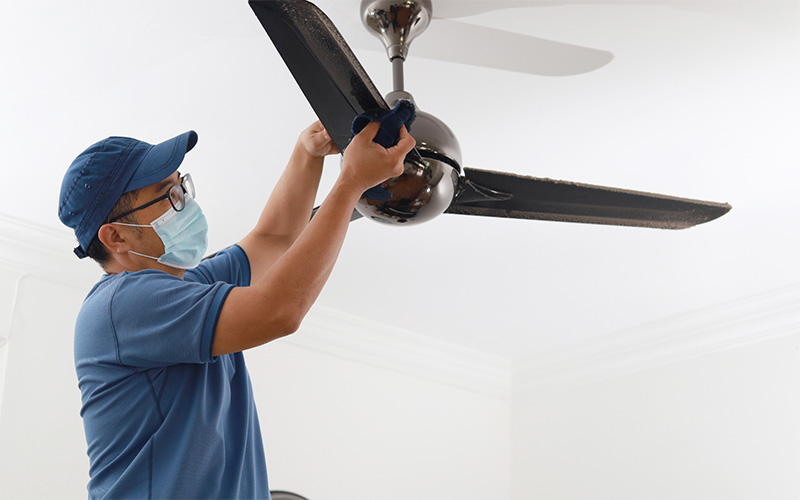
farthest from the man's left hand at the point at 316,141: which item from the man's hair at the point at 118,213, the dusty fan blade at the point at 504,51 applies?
the dusty fan blade at the point at 504,51

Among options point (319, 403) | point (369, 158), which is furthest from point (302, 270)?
point (319, 403)

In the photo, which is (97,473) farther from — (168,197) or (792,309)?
(792,309)

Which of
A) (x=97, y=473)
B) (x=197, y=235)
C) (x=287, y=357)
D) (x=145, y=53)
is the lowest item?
(x=97, y=473)

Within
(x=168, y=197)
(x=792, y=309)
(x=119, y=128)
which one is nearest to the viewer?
(x=168, y=197)

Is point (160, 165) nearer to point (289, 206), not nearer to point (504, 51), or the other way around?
point (289, 206)

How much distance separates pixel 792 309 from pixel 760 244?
54cm

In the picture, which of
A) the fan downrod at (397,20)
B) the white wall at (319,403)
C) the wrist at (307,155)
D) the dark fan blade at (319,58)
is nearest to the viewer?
the dark fan blade at (319,58)

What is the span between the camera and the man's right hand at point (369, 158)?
1.08 metres

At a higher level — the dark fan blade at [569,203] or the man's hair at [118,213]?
the dark fan blade at [569,203]

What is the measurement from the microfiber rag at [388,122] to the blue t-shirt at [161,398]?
0.99 ft

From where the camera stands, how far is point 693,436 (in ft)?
10.9

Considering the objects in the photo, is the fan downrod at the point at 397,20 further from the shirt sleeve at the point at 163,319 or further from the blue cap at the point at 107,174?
the shirt sleeve at the point at 163,319

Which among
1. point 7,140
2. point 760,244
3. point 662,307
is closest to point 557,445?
point 662,307

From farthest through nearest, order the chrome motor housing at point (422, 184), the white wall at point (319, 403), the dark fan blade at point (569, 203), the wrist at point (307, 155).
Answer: the white wall at point (319, 403), the wrist at point (307, 155), the dark fan blade at point (569, 203), the chrome motor housing at point (422, 184)
